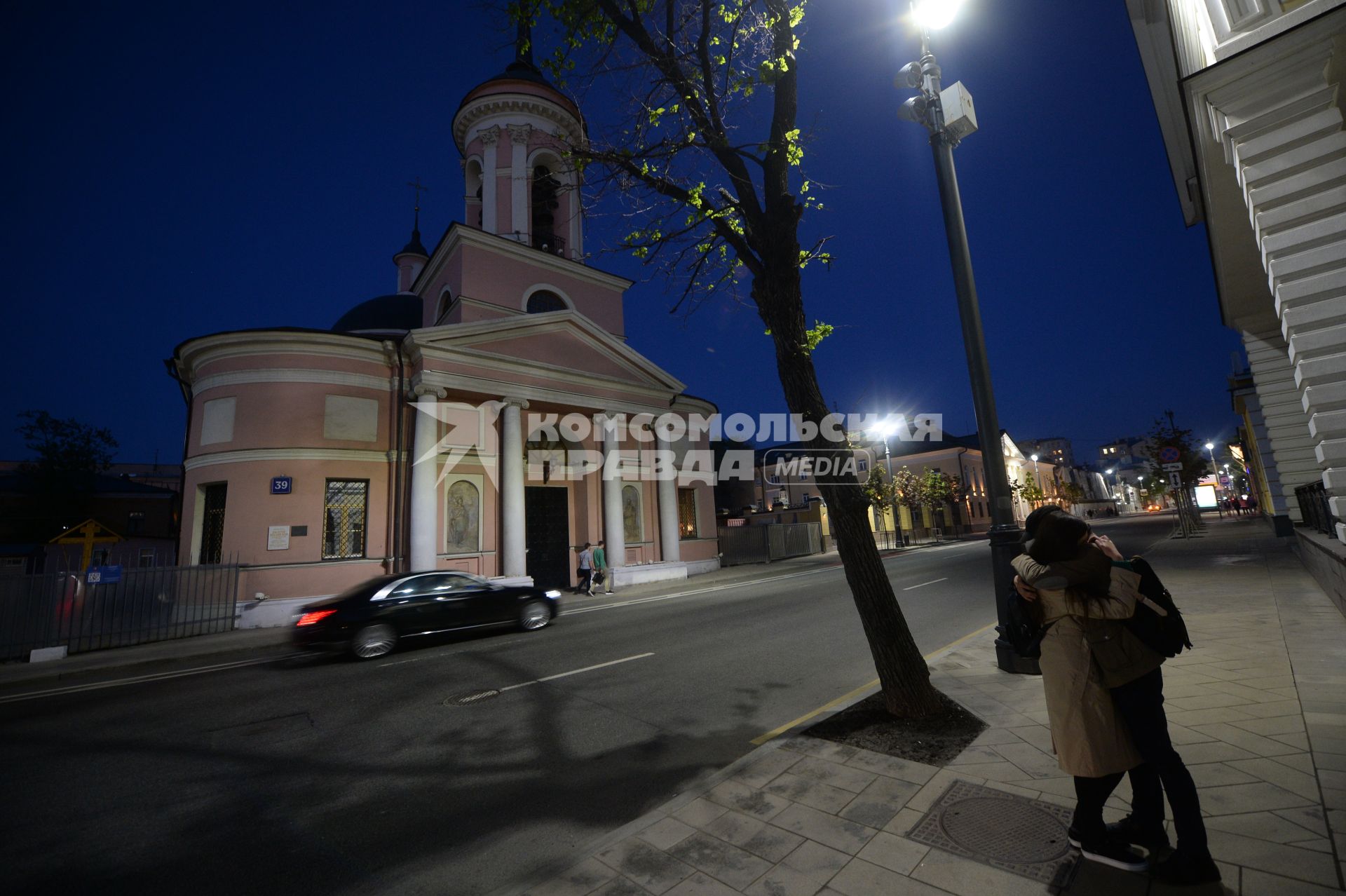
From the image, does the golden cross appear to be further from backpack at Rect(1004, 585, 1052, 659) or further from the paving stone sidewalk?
backpack at Rect(1004, 585, 1052, 659)

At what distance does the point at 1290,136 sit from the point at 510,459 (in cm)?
1741

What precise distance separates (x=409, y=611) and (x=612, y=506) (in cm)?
1122

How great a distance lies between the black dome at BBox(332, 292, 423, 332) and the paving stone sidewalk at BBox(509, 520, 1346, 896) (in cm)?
2744

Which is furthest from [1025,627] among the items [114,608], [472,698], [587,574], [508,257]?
[508,257]

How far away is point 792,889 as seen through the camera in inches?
107

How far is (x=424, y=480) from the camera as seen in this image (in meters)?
16.5

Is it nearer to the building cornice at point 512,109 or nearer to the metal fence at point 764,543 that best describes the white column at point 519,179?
the building cornice at point 512,109

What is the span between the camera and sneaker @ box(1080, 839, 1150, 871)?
262cm

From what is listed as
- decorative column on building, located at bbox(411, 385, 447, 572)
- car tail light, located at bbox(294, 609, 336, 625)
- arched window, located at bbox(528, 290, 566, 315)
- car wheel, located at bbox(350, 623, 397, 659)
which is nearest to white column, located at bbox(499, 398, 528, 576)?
decorative column on building, located at bbox(411, 385, 447, 572)

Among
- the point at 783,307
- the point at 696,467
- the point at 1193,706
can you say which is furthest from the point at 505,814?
the point at 696,467

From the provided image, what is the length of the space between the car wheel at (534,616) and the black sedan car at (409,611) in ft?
0.05

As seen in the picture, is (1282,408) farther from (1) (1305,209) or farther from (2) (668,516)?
(2) (668,516)

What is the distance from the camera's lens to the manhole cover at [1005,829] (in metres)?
2.85

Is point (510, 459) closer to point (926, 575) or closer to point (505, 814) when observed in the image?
point (926, 575)
